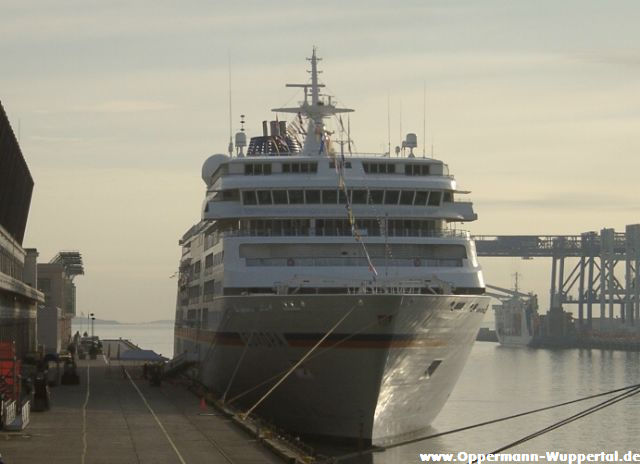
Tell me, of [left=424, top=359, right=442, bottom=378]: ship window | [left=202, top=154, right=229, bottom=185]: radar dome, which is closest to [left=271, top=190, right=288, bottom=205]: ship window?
[left=424, top=359, right=442, bottom=378]: ship window

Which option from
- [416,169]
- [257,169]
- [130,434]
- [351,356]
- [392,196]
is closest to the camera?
[130,434]

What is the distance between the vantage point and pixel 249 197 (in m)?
52.3

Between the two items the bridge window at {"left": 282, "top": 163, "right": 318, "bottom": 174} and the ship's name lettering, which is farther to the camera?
the bridge window at {"left": 282, "top": 163, "right": 318, "bottom": 174}

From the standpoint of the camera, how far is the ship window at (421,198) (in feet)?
172

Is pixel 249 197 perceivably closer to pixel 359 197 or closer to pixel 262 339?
pixel 359 197

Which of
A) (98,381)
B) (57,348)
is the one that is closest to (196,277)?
(98,381)

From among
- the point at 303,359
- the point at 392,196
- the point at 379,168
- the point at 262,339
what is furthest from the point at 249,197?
the point at 303,359

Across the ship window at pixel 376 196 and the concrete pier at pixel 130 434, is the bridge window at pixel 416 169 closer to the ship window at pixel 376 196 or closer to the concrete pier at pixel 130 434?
the ship window at pixel 376 196

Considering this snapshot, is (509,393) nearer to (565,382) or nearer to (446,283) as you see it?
(565,382)

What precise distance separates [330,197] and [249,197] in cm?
294

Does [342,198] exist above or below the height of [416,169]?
below

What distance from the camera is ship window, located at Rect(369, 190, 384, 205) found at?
51781mm

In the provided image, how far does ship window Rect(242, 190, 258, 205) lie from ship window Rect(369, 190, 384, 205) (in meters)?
4.15

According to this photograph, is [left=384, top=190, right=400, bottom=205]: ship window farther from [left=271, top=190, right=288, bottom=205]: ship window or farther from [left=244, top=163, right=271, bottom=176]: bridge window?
[left=244, top=163, right=271, bottom=176]: bridge window
